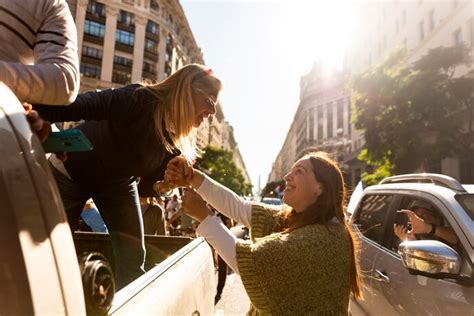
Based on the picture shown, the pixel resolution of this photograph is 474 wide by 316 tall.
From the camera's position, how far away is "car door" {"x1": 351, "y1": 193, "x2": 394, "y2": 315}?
10.6 ft

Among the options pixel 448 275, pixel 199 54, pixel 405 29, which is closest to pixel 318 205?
pixel 448 275

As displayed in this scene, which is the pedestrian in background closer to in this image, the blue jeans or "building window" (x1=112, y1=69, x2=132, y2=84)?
the blue jeans

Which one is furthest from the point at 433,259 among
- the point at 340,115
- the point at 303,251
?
the point at 340,115

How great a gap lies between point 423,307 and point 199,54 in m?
69.3

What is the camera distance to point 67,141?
984 millimetres

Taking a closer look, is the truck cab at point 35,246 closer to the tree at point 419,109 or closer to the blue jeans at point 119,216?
the blue jeans at point 119,216

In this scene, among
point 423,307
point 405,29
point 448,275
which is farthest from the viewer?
point 405,29

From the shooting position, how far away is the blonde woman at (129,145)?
224cm

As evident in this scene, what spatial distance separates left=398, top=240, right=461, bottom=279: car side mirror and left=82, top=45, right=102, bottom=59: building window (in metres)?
46.4

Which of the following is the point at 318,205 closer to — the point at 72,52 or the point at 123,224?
the point at 123,224

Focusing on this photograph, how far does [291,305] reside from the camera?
1793mm

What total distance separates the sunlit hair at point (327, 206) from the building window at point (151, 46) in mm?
48741

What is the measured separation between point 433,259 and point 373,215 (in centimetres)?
187

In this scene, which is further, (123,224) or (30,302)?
(123,224)
